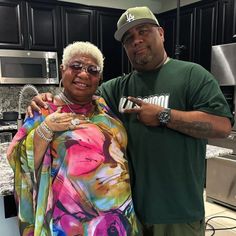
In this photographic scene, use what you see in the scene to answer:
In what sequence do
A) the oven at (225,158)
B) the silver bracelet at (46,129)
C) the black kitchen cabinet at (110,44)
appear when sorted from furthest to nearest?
the black kitchen cabinet at (110,44)
the oven at (225,158)
the silver bracelet at (46,129)

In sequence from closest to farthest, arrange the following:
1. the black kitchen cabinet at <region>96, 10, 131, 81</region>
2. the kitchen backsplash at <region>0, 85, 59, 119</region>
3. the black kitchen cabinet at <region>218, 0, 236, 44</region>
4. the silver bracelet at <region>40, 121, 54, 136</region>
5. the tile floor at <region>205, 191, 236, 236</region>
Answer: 1. the silver bracelet at <region>40, 121, 54, 136</region>
2. the tile floor at <region>205, 191, 236, 236</region>
3. the black kitchen cabinet at <region>218, 0, 236, 44</region>
4. the kitchen backsplash at <region>0, 85, 59, 119</region>
5. the black kitchen cabinet at <region>96, 10, 131, 81</region>

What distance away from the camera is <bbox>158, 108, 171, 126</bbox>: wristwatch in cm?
116

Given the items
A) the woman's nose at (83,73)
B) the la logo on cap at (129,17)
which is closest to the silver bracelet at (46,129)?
the woman's nose at (83,73)

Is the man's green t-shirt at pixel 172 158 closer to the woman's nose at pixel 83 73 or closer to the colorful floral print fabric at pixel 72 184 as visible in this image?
the colorful floral print fabric at pixel 72 184

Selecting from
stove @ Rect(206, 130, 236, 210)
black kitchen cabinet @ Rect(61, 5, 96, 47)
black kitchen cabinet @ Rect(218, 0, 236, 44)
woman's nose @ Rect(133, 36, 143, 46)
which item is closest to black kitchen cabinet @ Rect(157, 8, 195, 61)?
black kitchen cabinet @ Rect(218, 0, 236, 44)

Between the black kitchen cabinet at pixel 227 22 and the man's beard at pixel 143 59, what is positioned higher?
the black kitchen cabinet at pixel 227 22

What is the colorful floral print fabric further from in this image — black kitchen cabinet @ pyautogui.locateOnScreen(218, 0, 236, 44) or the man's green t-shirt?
black kitchen cabinet @ pyautogui.locateOnScreen(218, 0, 236, 44)

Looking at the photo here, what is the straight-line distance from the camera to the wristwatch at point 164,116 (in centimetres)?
116

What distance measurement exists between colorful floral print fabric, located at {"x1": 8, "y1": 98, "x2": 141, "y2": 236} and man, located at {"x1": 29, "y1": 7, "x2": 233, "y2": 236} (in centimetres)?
14

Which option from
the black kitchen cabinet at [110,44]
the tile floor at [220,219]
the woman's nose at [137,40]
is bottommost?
the tile floor at [220,219]

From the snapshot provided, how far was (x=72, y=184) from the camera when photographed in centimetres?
106

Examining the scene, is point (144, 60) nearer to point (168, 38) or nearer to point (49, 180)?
point (49, 180)

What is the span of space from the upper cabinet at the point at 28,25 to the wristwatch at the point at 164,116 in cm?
290

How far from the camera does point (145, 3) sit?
175 inches
